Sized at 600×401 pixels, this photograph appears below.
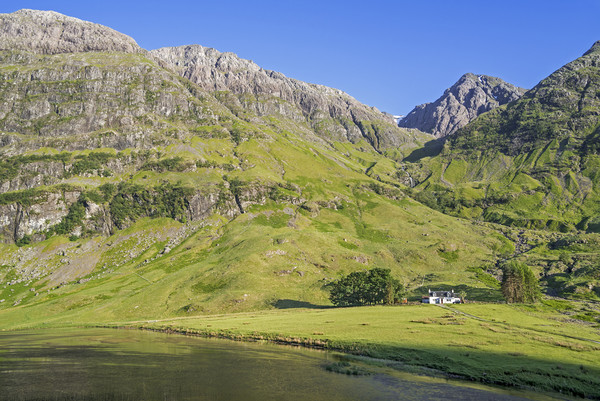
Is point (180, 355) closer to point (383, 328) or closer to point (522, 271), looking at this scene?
point (383, 328)

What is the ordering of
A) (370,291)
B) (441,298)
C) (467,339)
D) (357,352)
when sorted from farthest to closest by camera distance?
(370,291) → (441,298) → (467,339) → (357,352)

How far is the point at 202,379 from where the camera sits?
5775cm

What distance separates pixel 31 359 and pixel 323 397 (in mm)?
65478

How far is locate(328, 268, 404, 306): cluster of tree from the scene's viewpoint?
17050 centimetres

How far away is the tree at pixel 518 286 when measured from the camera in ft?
513

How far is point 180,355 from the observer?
260ft

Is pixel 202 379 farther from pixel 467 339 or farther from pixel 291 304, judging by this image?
pixel 291 304

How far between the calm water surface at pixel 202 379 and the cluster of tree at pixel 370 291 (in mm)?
92419

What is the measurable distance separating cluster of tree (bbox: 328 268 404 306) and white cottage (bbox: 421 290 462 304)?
11608 millimetres

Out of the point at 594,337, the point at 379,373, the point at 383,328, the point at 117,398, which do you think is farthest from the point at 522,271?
the point at 117,398

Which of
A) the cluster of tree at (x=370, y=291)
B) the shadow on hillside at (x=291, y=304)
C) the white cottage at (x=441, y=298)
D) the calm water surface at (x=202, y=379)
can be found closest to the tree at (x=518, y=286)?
the white cottage at (x=441, y=298)

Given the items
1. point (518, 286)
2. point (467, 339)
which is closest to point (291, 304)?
point (518, 286)

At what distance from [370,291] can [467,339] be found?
9184 centimetres

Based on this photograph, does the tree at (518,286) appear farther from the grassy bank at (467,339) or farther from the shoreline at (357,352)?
the shoreline at (357,352)
